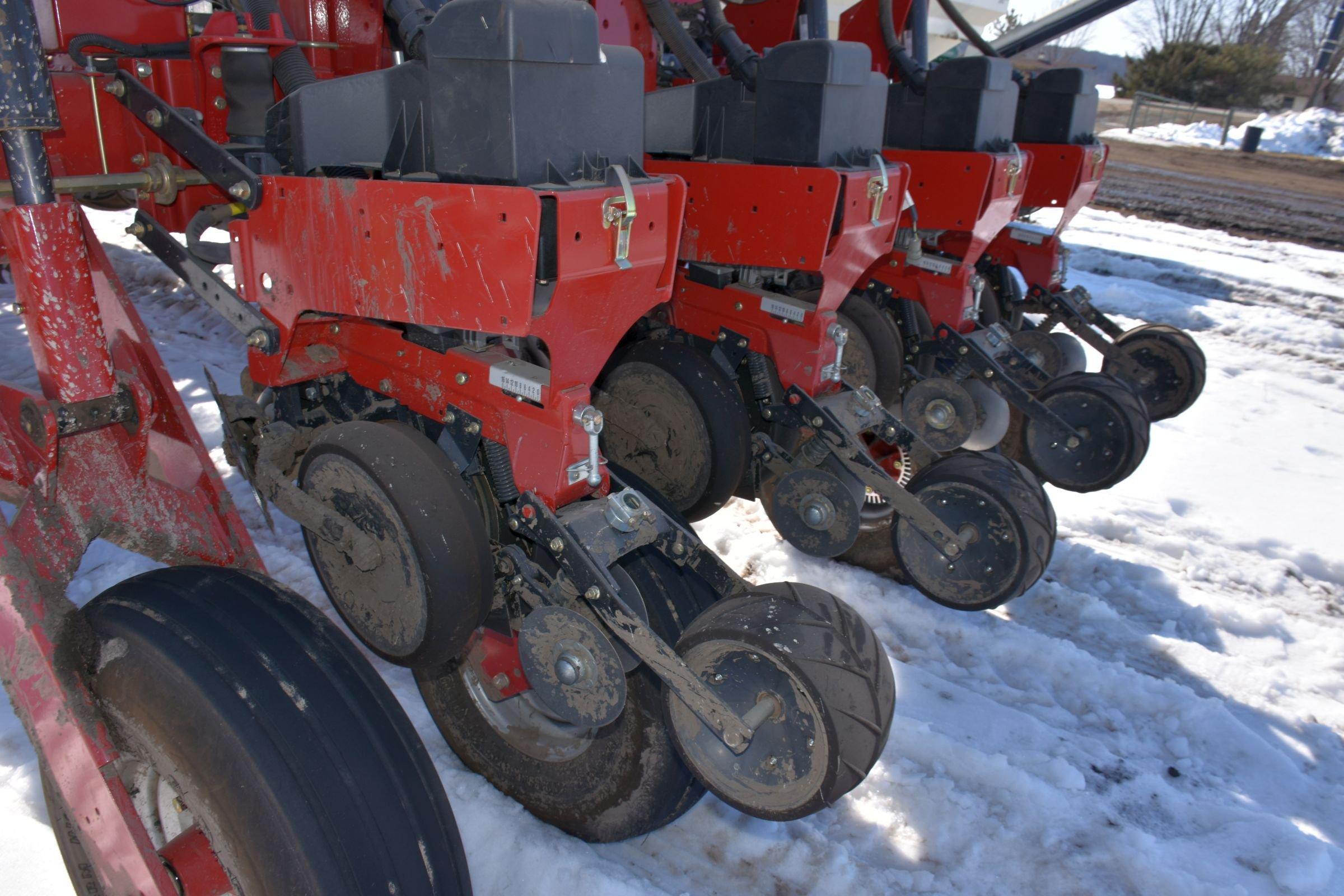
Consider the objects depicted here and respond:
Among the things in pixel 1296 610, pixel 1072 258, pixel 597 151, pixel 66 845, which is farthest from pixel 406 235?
pixel 1072 258

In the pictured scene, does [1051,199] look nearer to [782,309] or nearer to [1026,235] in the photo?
[1026,235]

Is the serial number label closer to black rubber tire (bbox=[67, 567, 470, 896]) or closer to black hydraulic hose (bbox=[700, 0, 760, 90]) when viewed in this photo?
black rubber tire (bbox=[67, 567, 470, 896])

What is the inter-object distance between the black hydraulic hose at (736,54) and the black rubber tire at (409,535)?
189 cm

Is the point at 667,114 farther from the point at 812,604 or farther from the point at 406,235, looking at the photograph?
the point at 812,604

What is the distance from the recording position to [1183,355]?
554 cm

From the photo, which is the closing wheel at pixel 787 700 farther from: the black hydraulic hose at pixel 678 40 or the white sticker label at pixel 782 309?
the black hydraulic hose at pixel 678 40

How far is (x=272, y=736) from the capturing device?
1636 mm

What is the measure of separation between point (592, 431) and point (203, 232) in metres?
1.40

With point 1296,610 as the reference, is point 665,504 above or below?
above

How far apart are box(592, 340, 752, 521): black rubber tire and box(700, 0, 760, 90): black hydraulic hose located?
3.23 ft

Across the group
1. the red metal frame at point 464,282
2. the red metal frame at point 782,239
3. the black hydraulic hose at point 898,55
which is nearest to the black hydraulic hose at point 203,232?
the red metal frame at point 464,282

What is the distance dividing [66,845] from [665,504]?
5.08 ft

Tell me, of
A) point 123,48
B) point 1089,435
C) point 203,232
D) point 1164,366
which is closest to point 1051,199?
point 1164,366

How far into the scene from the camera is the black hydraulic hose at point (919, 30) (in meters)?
5.16
